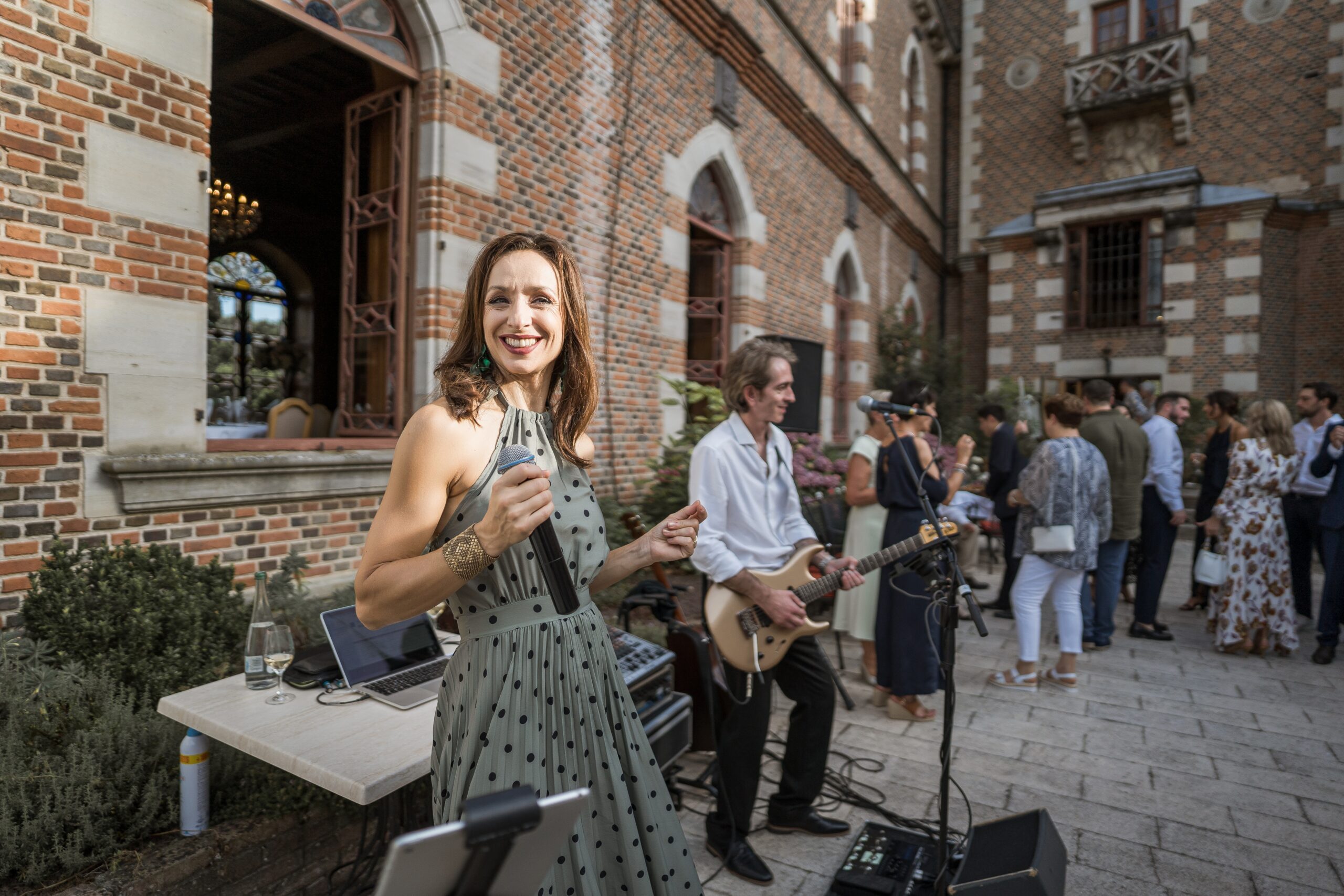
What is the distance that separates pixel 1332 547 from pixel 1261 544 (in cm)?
50

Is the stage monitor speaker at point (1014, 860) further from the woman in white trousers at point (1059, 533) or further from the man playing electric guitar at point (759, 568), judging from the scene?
the woman in white trousers at point (1059, 533)

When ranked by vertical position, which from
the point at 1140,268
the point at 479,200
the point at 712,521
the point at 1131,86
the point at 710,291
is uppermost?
the point at 1131,86

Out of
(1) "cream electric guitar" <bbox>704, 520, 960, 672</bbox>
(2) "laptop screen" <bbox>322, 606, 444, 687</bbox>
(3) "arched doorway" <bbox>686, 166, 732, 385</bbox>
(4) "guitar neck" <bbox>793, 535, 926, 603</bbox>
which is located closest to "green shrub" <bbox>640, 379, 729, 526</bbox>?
(3) "arched doorway" <bbox>686, 166, 732, 385</bbox>

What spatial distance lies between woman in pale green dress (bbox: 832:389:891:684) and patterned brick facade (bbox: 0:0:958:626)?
272 cm

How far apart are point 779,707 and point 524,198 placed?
4369mm

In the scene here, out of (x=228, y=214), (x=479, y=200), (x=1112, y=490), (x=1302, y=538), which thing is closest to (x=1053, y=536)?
(x=1112, y=490)

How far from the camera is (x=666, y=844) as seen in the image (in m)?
1.59

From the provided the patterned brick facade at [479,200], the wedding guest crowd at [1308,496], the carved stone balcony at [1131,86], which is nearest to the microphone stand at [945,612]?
the patterned brick facade at [479,200]

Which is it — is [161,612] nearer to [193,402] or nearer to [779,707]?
[193,402]

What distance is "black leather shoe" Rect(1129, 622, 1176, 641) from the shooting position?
6336 millimetres

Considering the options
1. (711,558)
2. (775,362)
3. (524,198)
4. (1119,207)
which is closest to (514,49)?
(524,198)

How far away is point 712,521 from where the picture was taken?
120 inches

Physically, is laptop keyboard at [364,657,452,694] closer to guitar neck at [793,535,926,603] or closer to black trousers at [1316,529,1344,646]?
guitar neck at [793,535,926,603]

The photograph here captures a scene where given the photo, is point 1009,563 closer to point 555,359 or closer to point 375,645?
Answer: point 375,645
